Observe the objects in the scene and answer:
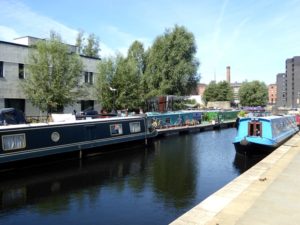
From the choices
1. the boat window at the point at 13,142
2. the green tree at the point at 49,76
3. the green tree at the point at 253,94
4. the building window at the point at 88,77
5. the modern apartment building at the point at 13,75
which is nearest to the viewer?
the boat window at the point at 13,142

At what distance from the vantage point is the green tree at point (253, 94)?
99.2 m

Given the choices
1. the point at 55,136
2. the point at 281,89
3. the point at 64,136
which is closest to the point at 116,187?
the point at 55,136

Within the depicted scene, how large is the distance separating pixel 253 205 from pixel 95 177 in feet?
28.5

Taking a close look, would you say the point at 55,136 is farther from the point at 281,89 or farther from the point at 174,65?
the point at 281,89

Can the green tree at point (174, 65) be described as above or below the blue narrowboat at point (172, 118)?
above

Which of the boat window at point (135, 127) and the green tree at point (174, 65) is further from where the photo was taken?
the green tree at point (174, 65)

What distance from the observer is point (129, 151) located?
22625mm

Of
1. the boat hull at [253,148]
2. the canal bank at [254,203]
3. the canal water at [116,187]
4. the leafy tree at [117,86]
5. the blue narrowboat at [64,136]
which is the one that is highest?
the leafy tree at [117,86]

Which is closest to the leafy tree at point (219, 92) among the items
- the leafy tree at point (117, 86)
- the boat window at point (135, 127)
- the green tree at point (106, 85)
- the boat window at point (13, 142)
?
the leafy tree at point (117, 86)

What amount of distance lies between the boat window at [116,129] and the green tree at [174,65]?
26320 mm

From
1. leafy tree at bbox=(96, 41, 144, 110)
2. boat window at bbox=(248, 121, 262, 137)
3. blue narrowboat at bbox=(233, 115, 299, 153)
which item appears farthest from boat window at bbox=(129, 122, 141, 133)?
leafy tree at bbox=(96, 41, 144, 110)

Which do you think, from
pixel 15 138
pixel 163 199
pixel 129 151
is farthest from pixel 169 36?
pixel 163 199

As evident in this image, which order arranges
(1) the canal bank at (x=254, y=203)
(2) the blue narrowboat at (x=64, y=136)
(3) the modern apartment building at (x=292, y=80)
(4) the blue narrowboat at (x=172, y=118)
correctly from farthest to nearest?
(3) the modern apartment building at (x=292, y=80) → (4) the blue narrowboat at (x=172, y=118) → (2) the blue narrowboat at (x=64, y=136) → (1) the canal bank at (x=254, y=203)

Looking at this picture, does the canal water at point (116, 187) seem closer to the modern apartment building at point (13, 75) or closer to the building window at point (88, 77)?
the modern apartment building at point (13, 75)
